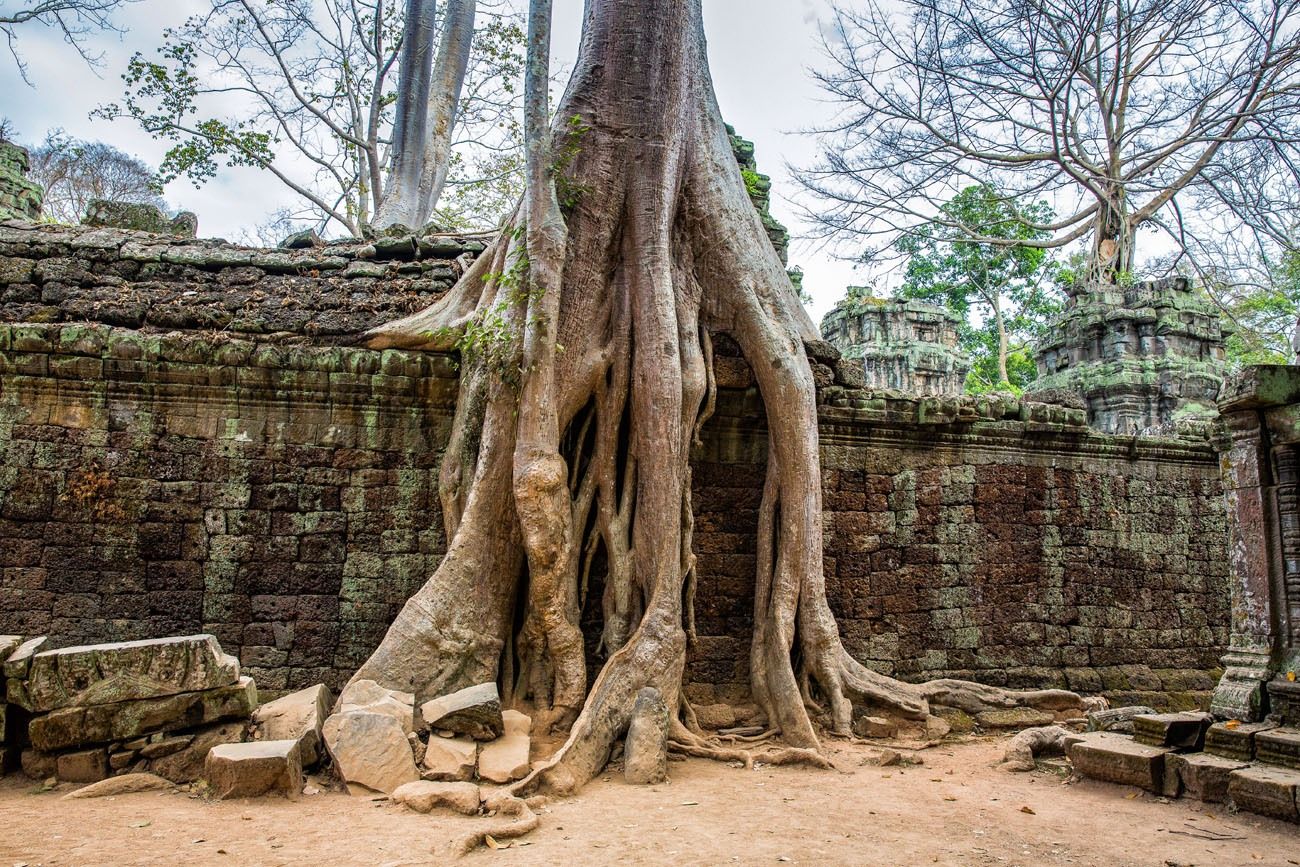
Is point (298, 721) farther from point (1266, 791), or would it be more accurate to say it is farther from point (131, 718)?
point (1266, 791)

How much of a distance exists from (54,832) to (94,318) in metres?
3.39

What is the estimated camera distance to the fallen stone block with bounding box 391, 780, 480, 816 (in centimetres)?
313

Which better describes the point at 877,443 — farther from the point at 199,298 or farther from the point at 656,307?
the point at 199,298

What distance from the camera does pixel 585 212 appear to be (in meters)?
4.95

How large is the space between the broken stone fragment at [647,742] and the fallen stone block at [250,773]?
1.32 m

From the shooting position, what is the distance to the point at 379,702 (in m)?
3.73

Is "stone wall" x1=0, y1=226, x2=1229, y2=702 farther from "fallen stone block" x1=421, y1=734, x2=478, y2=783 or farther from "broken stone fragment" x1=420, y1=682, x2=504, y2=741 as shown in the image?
"fallen stone block" x1=421, y1=734, x2=478, y2=783

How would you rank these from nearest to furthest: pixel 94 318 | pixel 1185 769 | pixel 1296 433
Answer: pixel 1185 769 → pixel 1296 433 → pixel 94 318

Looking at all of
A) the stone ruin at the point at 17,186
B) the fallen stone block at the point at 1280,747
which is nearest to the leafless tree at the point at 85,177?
the stone ruin at the point at 17,186

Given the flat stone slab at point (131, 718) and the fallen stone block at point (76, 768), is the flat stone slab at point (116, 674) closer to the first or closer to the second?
the flat stone slab at point (131, 718)

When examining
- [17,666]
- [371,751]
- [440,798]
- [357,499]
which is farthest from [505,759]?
[357,499]

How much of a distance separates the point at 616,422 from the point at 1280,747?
3.18m

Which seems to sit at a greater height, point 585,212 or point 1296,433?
point 585,212

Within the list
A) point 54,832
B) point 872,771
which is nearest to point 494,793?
point 54,832
